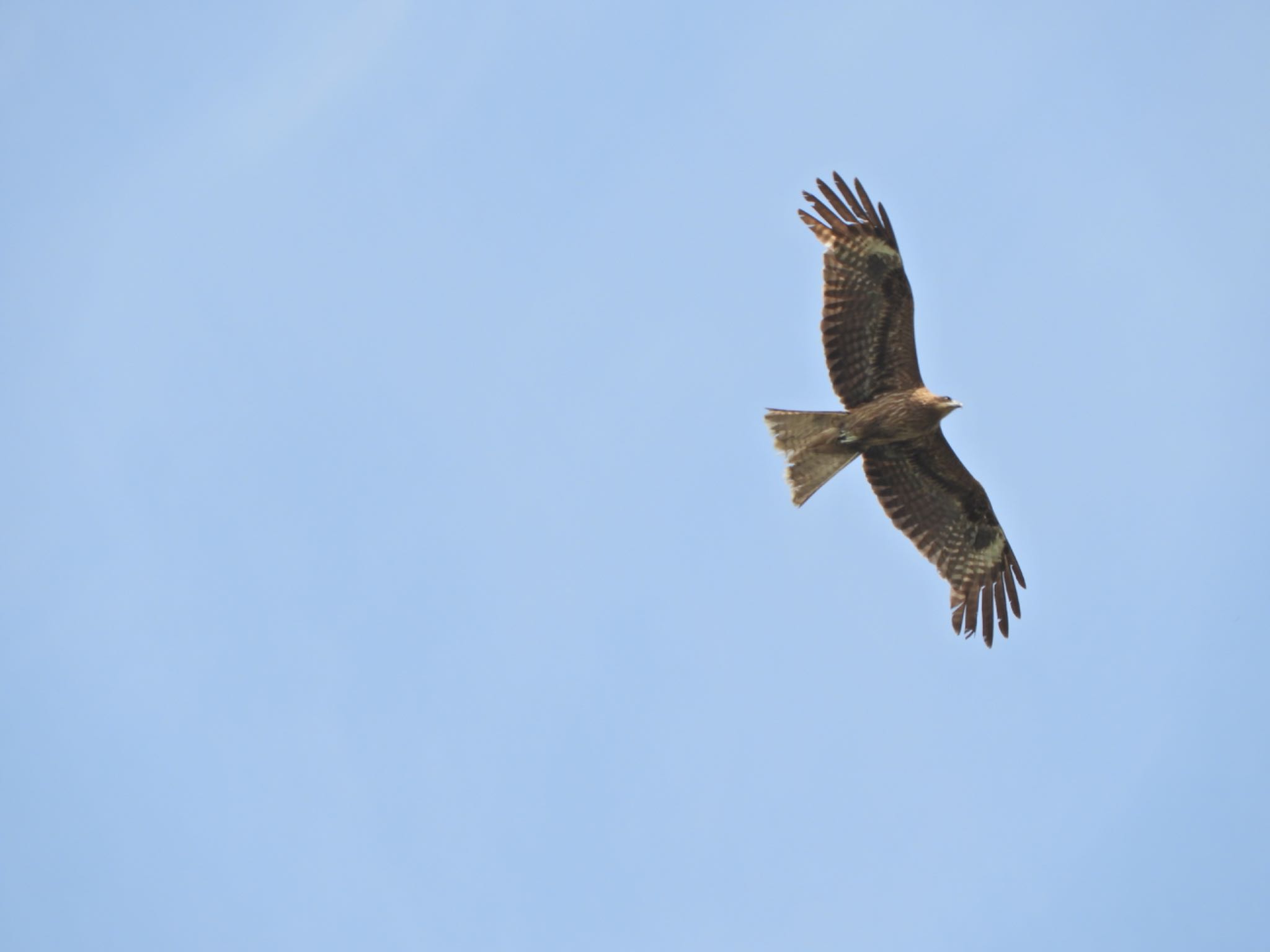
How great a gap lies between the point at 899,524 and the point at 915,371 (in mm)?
2097

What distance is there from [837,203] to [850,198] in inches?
6.0

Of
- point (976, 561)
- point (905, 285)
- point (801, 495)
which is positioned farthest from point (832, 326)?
point (976, 561)

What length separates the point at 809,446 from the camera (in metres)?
14.7

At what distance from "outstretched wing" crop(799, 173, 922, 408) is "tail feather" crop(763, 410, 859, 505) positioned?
384 mm

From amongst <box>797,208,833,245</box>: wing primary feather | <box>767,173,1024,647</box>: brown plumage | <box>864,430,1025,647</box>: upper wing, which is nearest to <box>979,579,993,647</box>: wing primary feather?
<box>864,430,1025,647</box>: upper wing

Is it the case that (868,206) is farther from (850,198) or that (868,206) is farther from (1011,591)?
(1011,591)

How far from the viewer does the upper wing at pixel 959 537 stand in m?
Result: 15.6

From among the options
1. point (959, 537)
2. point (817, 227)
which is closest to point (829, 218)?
point (817, 227)

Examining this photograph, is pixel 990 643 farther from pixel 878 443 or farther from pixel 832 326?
pixel 832 326

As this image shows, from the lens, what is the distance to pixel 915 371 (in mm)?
14711

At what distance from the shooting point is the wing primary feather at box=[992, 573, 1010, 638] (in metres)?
15.9

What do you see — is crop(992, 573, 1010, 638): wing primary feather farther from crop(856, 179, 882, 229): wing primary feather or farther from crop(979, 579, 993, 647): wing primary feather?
crop(856, 179, 882, 229): wing primary feather

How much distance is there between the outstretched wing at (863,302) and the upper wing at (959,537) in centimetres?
134

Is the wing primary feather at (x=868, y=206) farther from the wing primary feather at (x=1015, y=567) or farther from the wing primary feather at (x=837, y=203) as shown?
the wing primary feather at (x=1015, y=567)
